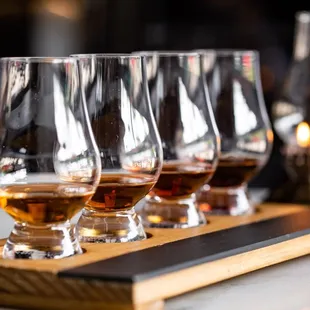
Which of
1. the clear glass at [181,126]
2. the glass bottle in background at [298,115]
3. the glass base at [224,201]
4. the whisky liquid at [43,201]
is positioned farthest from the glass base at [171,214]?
the glass bottle in background at [298,115]

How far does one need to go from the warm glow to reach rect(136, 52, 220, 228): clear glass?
1.29 feet

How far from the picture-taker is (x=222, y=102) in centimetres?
143

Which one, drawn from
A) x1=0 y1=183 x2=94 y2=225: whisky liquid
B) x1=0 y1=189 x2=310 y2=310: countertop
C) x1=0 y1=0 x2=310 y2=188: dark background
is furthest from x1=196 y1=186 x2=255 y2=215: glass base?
x1=0 y1=0 x2=310 y2=188: dark background

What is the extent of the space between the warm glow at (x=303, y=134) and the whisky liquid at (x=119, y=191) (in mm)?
553

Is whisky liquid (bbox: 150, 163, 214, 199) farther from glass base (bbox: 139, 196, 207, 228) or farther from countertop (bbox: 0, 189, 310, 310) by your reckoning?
countertop (bbox: 0, 189, 310, 310)

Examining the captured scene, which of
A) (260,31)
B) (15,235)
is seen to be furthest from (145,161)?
(260,31)

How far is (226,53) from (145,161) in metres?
0.33

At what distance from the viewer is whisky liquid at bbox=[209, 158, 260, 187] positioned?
4.72 feet

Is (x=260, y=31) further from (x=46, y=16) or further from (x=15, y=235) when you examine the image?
(x=15, y=235)

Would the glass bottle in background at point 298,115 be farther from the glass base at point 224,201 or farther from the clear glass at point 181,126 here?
the clear glass at point 181,126

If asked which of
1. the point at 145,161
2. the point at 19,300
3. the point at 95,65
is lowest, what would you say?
the point at 19,300

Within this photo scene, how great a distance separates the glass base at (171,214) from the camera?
1303 millimetres

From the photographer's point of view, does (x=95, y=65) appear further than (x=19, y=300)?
Yes

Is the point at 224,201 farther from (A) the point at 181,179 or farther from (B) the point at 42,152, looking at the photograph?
(B) the point at 42,152
